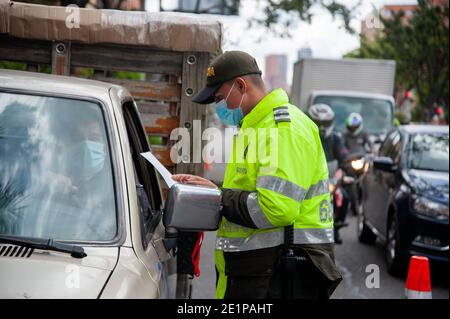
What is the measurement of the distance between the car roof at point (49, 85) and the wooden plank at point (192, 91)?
1963 mm

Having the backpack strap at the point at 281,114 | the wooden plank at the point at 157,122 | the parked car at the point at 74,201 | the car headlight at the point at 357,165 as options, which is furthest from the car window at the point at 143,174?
the car headlight at the point at 357,165

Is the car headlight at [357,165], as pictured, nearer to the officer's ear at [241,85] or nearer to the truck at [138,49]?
the truck at [138,49]

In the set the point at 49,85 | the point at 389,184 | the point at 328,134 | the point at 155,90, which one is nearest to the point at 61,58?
the point at 155,90

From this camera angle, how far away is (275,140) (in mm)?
4000

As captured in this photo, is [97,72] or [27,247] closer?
[27,247]

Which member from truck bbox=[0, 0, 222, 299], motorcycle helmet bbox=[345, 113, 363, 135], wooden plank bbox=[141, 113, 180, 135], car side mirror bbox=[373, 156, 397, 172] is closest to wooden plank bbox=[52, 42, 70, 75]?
truck bbox=[0, 0, 222, 299]

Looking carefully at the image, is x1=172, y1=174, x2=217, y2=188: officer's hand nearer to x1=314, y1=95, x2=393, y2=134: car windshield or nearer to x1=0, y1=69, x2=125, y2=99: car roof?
x1=0, y1=69, x2=125, y2=99: car roof

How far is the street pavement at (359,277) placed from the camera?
363 inches

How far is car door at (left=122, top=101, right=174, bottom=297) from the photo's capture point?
12.4 ft

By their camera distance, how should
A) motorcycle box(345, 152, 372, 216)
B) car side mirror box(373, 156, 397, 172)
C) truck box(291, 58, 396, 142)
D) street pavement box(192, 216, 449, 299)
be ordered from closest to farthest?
street pavement box(192, 216, 449, 299), car side mirror box(373, 156, 397, 172), motorcycle box(345, 152, 372, 216), truck box(291, 58, 396, 142)

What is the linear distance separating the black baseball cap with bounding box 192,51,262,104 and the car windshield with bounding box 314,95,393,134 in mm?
14227

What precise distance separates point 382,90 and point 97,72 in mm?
15904
